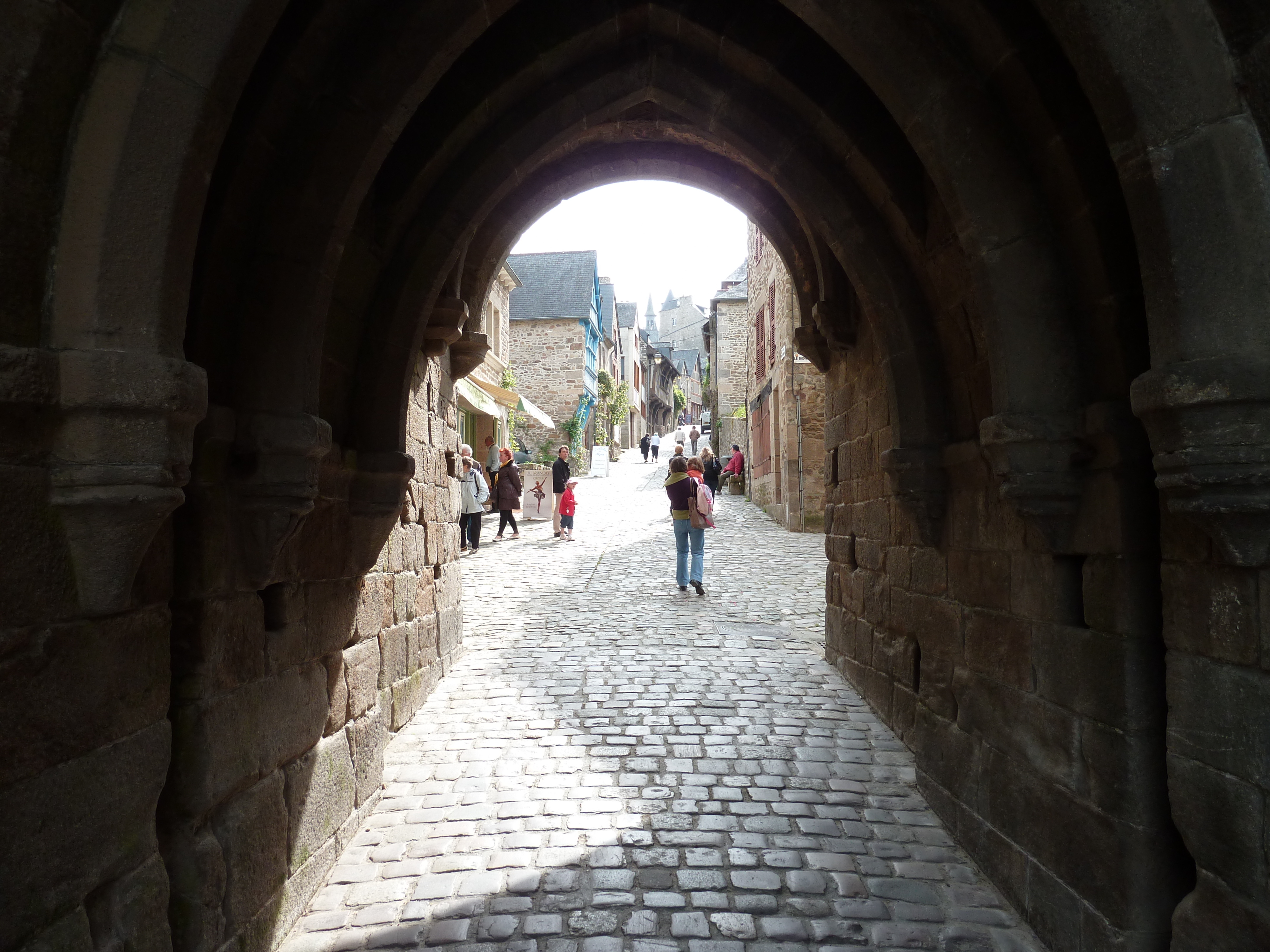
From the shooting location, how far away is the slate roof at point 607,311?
34.0 m

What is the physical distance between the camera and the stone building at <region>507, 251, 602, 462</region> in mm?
28125

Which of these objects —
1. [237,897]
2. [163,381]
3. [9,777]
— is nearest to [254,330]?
[163,381]

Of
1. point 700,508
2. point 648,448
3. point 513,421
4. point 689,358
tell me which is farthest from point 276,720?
point 689,358

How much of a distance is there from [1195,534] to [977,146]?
1426 mm

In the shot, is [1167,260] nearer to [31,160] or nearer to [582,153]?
[31,160]

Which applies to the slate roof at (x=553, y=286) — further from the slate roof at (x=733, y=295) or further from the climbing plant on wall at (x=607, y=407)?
the slate roof at (x=733, y=295)

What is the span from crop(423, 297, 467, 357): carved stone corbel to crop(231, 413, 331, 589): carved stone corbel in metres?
1.82

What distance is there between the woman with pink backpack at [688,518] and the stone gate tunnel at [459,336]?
3.89 meters

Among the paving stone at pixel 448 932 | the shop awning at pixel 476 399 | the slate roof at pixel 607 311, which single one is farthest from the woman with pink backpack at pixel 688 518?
the slate roof at pixel 607 311

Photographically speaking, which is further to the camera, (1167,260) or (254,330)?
(254,330)

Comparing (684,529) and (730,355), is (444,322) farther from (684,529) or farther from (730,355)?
(730,355)

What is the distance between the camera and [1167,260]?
199 cm

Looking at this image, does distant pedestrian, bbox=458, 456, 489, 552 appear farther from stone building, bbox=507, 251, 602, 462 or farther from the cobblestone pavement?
stone building, bbox=507, 251, 602, 462

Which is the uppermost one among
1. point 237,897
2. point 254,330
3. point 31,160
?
point 31,160
